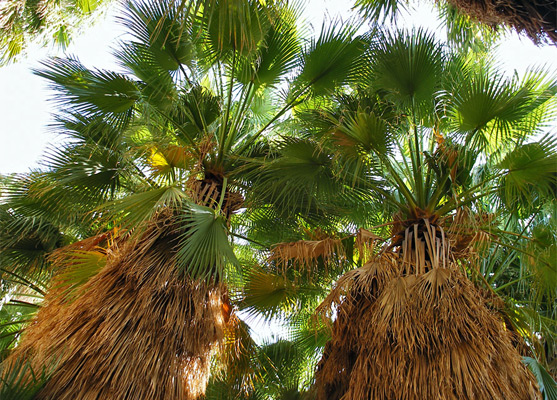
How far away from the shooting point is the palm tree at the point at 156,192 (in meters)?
3.81

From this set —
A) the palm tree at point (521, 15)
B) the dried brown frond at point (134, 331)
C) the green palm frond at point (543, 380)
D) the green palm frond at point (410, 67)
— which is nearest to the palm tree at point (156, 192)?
the dried brown frond at point (134, 331)

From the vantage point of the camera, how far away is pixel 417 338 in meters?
3.41

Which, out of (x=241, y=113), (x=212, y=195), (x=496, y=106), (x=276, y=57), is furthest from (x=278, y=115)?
(x=496, y=106)

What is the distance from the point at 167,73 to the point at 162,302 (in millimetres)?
2705

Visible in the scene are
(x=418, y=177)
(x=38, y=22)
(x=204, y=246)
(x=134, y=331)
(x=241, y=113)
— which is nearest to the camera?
(x=134, y=331)

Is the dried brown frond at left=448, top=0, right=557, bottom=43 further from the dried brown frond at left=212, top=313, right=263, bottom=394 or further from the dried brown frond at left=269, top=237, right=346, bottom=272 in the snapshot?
the dried brown frond at left=212, top=313, right=263, bottom=394

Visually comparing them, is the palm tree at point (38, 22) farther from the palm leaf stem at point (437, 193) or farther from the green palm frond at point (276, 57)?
the palm leaf stem at point (437, 193)

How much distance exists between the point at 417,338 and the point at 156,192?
2.33 metres

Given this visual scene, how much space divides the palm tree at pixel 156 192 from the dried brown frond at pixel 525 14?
153cm

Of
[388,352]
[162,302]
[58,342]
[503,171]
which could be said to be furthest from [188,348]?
[503,171]

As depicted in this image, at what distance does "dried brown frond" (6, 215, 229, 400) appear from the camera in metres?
3.66

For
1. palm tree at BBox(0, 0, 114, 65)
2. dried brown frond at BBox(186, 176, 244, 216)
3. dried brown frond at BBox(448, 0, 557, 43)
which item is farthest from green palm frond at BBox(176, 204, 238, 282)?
palm tree at BBox(0, 0, 114, 65)

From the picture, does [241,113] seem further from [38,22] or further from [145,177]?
[38,22]

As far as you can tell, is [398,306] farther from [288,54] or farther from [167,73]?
[167,73]
